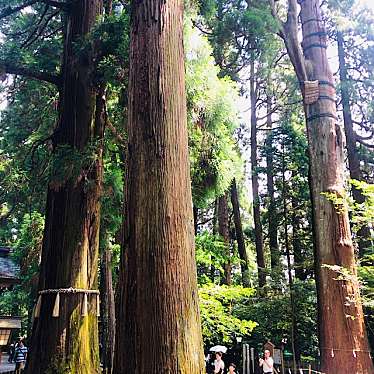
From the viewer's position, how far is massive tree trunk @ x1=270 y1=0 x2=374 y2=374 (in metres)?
4.95

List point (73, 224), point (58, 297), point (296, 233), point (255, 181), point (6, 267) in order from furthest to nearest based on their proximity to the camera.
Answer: point (255, 181) < point (296, 233) < point (6, 267) < point (73, 224) < point (58, 297)

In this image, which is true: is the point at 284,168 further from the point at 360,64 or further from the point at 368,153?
the point at 360,64

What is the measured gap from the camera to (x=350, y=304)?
509cm

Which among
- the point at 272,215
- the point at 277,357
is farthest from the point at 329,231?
the point at 272,215

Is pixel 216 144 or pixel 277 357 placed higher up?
pixel 216 144

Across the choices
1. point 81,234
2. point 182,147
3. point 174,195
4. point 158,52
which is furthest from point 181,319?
point 81,234

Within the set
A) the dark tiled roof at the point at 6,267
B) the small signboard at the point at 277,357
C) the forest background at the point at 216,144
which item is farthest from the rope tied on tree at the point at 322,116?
the dark tiled roof at the point at 6,267

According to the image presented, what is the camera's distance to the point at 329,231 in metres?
5.41

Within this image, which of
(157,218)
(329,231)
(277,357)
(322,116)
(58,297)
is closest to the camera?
(157,218)

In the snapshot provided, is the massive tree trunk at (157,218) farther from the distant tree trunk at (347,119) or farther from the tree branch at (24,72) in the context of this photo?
the distant tree trunk at (347,119)

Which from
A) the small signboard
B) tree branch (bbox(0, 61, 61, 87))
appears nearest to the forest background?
tree branch (bbox(0, 61, 61, 87))

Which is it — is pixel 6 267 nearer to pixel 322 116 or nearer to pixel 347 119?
pixel 322 116

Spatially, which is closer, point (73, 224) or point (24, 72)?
point (73, 224)

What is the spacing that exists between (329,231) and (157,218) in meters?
3.80
